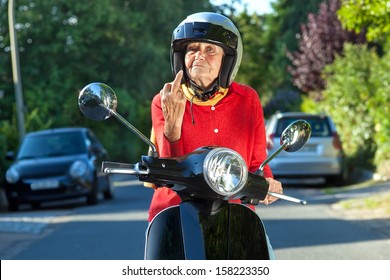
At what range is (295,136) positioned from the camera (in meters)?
3.98

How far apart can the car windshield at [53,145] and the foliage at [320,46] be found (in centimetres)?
1609

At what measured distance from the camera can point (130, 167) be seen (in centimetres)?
376

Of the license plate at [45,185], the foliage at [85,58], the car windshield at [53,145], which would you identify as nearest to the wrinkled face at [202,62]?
the license plate at [45,185]

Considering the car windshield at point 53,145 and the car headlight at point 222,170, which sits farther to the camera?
the car windshield at point 53,145

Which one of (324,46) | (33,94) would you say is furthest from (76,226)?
(33,94)

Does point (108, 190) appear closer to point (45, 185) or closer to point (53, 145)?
point (53, 145)

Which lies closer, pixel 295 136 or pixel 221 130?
pixel 295 136

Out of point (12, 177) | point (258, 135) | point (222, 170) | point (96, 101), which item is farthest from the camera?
point (12, 177)

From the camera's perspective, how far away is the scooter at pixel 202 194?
368 cm

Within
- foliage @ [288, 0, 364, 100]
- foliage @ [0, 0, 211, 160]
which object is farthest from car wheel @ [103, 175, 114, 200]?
foliage @ [0, 0, 211, 160]

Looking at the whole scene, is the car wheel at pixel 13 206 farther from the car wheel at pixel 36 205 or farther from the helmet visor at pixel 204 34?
the helmet visor at pixel 204 34

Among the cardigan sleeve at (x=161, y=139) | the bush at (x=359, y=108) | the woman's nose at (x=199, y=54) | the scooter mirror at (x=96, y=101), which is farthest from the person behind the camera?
the bush at (x=359, y=108)

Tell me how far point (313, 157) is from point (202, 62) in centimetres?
1556

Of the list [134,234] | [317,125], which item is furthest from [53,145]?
[134,234]
